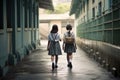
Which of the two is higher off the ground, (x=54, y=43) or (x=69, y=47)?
(x=54, y=43)

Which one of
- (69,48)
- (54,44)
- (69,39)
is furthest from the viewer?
(69,48)

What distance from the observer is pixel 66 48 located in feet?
49.1

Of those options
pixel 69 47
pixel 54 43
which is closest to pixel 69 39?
pixel 69 47

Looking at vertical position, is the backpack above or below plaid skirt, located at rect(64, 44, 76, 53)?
above

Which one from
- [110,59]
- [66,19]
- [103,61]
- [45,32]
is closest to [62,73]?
[110,59]

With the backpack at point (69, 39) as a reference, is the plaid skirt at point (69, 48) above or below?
below

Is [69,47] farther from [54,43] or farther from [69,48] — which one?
[54,43]

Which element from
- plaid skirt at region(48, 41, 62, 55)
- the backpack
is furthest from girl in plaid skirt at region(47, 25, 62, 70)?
the backpack

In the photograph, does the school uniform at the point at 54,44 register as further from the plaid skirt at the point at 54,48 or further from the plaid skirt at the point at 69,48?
the plaid skirt at the point at 69,48

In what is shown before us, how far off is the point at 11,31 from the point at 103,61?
15.1ft

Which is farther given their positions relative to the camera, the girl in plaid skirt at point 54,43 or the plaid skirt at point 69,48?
the plaid skirt at point 69,48

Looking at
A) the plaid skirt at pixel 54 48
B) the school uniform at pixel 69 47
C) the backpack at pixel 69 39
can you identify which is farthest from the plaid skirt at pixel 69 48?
the plaid skirt at pixel 54 48

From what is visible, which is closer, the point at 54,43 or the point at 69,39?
the point at 54,43

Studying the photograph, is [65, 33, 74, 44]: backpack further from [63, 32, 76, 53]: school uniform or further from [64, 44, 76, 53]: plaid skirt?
[64, 44, 76, 53]: plaid skirt
